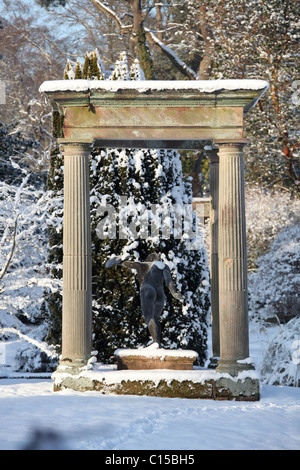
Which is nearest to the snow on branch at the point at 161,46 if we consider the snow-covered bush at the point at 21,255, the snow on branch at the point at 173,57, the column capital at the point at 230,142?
the snow on branch at the point at 173,57

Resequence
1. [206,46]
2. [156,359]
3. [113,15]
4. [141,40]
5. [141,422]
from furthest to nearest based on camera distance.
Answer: [113,15]
[141,40]
[206,46]
[156,359]
[141,422]

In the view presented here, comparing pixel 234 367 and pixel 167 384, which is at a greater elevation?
pixel 234 367

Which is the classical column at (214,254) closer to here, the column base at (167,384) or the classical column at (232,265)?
the classical column at (232,265)

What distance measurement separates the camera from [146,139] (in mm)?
10578

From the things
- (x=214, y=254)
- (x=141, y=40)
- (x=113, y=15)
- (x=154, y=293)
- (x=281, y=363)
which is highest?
(x=113, y=15)

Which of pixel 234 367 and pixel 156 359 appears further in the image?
pixel 156 359

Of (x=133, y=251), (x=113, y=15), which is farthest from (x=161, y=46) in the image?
(x=133, y=251)

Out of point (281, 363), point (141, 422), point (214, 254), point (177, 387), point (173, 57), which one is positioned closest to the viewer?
point (141, 422)

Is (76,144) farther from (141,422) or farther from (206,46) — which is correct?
(206,46)

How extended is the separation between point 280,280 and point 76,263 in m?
12.5

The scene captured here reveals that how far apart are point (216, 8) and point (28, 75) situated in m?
12.4

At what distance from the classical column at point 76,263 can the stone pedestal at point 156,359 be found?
76cm

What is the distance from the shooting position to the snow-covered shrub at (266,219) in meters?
24.1

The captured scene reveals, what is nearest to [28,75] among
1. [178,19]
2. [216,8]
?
[178,19]
